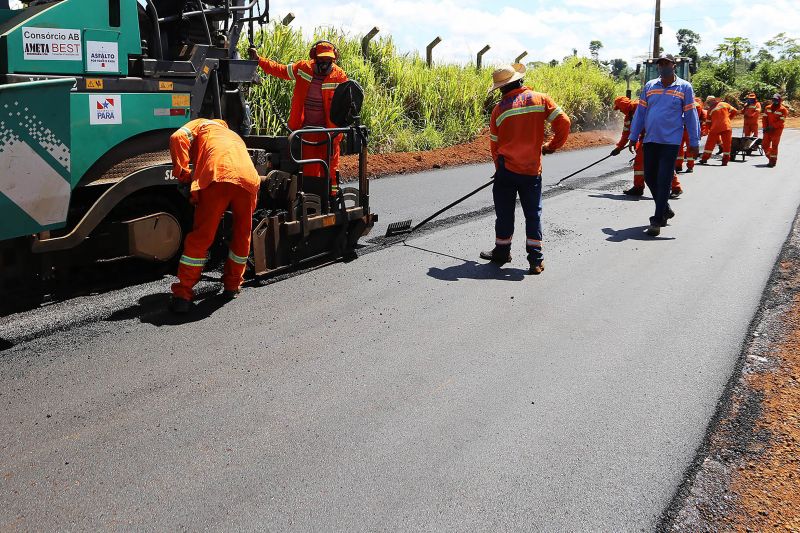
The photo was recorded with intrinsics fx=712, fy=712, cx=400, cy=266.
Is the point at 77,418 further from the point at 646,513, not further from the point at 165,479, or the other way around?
the point at 646,513

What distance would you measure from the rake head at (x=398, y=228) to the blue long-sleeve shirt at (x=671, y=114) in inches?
126

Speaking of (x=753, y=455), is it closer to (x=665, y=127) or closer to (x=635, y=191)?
(x=665, y=127)

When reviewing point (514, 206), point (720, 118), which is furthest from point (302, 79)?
point (720, 118)

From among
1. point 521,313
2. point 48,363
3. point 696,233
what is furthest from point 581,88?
point 48,363

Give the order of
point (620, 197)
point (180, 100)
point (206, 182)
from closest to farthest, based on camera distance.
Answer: point (206, 182), point (180, 100), point (620, 197)

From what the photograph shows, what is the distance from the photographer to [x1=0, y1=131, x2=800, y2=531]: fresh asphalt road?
288 centimetres

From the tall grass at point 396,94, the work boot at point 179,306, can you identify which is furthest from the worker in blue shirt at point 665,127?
the tall grass at point 396,94

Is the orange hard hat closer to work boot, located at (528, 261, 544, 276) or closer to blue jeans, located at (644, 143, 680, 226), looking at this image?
work boot, located at (528, 261, 544, 276)

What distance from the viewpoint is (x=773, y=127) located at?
15656 mm

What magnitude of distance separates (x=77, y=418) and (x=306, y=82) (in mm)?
5263

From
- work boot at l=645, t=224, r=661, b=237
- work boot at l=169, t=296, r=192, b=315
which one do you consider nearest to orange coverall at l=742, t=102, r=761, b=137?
work boot at l=645, t=224, r=661, b=237

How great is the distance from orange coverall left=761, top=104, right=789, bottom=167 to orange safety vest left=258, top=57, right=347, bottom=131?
37.9ft

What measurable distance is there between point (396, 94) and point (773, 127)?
843 cm

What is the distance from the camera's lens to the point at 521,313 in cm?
532
